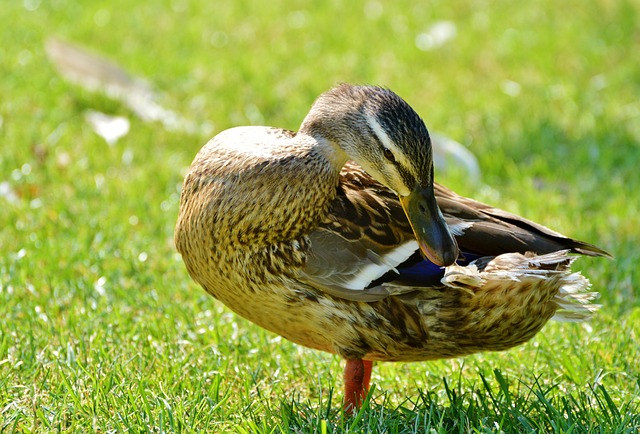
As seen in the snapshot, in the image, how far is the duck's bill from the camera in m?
3.26

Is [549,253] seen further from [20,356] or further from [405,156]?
[20,356]

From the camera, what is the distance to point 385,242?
3.47 m

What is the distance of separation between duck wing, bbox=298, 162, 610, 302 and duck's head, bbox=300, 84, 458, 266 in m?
0.15

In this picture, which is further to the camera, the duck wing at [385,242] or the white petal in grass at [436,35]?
the white petal in grass at [436,35]

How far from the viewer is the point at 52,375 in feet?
11.5

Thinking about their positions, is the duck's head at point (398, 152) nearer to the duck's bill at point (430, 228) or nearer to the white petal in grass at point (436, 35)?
the duck's bill at point (430, 228)

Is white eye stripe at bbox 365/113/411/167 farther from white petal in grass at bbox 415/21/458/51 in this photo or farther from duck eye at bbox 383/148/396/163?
white petal in grass at bbox 415/21/458/51

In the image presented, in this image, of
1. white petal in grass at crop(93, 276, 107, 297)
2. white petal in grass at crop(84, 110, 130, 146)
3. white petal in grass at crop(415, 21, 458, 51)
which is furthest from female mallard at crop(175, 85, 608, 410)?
white petal in grass at crop(415, 21, 458, 51)

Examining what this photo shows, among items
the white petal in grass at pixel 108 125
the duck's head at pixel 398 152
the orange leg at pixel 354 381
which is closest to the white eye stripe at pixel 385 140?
the duck's head at pixel 398 152

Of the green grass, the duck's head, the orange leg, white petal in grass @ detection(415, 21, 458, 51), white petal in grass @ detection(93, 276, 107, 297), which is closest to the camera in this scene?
the duck's head

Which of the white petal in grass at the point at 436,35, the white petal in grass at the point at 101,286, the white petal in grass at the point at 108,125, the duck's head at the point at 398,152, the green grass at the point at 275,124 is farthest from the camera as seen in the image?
the white petal in grass at the point at 436,35

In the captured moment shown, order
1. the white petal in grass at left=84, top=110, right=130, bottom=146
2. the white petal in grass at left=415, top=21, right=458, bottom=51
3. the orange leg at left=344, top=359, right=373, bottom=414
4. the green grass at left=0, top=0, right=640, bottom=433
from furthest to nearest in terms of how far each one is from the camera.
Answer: the white petal in grass at left=415, top=21, right=458, bottom=51 < the white petal in grass at left=84, top=110, right=130, bottom=146 < the orange leg at left=344, top=359, right=373, bottom=414 < the green grass at left=0, top=0, right=640, bottom=433

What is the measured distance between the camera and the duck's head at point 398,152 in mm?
3252

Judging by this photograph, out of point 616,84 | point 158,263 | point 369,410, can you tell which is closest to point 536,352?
point 369,410
